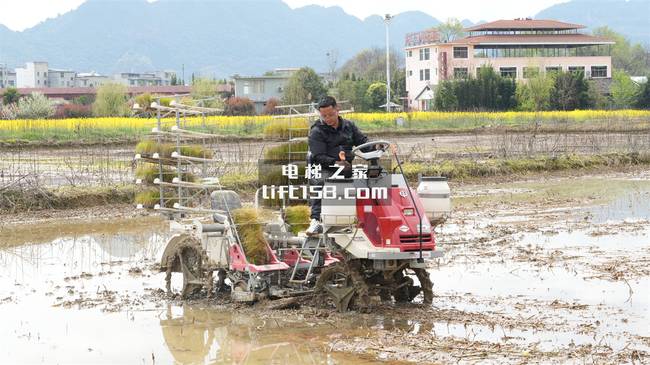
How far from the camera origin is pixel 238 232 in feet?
33.4

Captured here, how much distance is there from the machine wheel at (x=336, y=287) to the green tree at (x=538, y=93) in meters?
55.3

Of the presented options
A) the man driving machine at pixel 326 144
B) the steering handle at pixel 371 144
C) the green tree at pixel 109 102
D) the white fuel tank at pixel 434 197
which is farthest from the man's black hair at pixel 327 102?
the green tree at pixel 109 102

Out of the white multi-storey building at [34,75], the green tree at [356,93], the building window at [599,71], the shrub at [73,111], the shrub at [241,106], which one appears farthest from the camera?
the white multi-storey building at [34,75]

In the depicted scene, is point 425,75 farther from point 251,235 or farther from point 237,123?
point 251,235

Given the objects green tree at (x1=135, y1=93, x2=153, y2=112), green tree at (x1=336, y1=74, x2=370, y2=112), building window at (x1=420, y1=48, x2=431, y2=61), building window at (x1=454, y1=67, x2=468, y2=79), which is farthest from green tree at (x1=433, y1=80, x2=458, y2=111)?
green tree at (x1=135, y1=93, x2=153, y2=112)

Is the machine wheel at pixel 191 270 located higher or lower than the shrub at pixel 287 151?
lower

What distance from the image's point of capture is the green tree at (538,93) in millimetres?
63938

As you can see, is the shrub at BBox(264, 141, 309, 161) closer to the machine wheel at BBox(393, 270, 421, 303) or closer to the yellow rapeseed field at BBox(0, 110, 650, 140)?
the machine wheel at BBox(393, 270, 421, 303)

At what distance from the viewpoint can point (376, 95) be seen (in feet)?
243

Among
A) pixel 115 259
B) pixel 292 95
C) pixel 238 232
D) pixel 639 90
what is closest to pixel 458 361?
pixel 238 232

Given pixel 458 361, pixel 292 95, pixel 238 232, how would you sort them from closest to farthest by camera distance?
1. pixel 458 361
2. pixel 238 232
3. pixel 292 95

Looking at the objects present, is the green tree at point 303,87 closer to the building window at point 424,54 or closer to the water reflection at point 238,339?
the building window at point 424,54

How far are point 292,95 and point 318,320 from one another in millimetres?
57126

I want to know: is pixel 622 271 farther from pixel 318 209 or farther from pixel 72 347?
pixel 72 347
